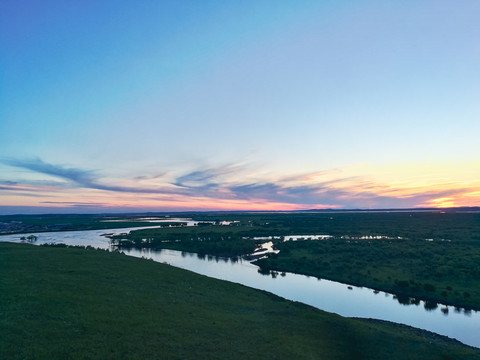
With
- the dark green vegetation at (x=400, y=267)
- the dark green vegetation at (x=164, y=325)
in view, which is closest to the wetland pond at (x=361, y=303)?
the dark green vegetation at (x=400, y=267)

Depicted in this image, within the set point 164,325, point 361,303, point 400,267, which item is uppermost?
point 164,325

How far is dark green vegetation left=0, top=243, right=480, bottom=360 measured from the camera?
16.6 metres

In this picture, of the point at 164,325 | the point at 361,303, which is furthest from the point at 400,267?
the point at 164,325

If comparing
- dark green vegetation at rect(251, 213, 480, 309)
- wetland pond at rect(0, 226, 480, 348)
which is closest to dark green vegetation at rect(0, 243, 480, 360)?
wetland pond at rect(0, 226, 480, 348)

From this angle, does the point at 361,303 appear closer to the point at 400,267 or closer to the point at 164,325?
the point at 400,267

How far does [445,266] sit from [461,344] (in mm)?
29080

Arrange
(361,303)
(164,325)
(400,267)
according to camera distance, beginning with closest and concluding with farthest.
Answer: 1. (164,325)
2. (361,303)
3. (400,267)

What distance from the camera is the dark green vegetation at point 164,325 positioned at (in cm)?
1664

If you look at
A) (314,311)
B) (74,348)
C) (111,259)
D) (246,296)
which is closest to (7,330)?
(74,348)

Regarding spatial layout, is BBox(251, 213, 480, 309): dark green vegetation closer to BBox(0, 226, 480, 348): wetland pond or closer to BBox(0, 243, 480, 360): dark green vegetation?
BBox(0, 226, 480, 348): wetland pond

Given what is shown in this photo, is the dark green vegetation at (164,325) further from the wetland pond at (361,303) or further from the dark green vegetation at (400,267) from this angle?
the dark green vegetation at (400,267)

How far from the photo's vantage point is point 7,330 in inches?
650

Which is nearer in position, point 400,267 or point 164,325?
point 164,325

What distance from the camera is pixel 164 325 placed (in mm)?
20562
